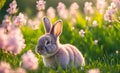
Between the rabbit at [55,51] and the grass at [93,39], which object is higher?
the grass at [93,39]

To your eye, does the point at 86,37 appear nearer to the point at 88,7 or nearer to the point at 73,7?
the point at 88,7

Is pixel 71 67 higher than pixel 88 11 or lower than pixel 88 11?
lower

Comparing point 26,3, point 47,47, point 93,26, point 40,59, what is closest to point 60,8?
point 93,26

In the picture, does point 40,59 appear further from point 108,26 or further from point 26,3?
point 26,3

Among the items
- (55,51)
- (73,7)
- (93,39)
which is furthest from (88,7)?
(55,51)

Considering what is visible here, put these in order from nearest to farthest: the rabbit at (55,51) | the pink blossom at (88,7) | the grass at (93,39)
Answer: the rabbit at (55,51) → the grass at (93,39) → the pink blossom at (88,7)

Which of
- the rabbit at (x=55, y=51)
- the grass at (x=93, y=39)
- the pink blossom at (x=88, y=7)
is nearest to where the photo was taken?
the rabbit at (x=55, y=51)

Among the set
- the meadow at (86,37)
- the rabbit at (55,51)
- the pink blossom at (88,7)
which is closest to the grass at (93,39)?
the meadow at (86,37)

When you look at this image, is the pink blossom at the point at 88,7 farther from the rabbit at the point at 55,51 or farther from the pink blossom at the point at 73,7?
the rabbit at the point at 55,51
